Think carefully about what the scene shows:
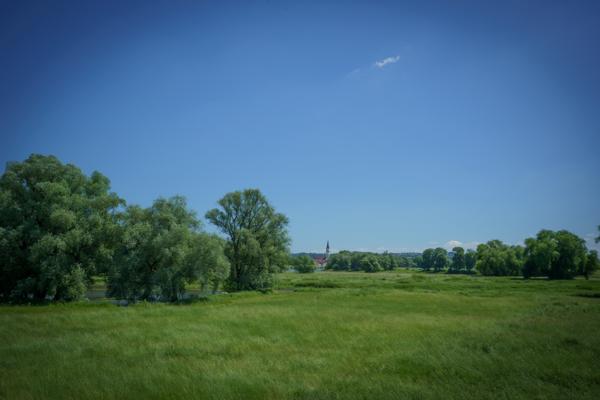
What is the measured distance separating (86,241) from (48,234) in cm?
344

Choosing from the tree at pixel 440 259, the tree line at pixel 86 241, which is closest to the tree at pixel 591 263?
the tree at pixel 440 259

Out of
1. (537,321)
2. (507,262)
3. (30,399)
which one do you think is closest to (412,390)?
(30,399)

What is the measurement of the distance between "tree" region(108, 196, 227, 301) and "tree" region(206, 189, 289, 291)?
14.3m

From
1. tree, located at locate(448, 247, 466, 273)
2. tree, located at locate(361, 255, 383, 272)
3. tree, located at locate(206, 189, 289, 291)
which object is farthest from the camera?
tree, located at locate(448, 247, 466, 273)

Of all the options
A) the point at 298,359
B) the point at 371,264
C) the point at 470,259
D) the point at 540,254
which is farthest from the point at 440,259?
the point at 298,359

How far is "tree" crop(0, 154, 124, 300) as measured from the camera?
31453 mm

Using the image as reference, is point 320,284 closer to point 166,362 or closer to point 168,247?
point 168,247

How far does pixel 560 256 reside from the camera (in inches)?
3563

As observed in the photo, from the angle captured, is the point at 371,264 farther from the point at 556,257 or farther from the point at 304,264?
the point at 556,257

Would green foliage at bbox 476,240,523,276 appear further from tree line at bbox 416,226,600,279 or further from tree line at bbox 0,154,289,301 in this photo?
tree line at bbox 0,154,289,301

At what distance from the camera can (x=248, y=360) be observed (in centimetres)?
1334

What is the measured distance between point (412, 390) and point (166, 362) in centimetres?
992

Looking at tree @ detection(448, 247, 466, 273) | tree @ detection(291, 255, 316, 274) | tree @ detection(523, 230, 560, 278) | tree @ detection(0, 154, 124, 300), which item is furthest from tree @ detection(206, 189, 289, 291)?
tree @ detection(448, 247, 466, 273)

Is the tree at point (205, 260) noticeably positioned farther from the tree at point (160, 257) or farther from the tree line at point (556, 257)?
the tree line at point (556, 257)
